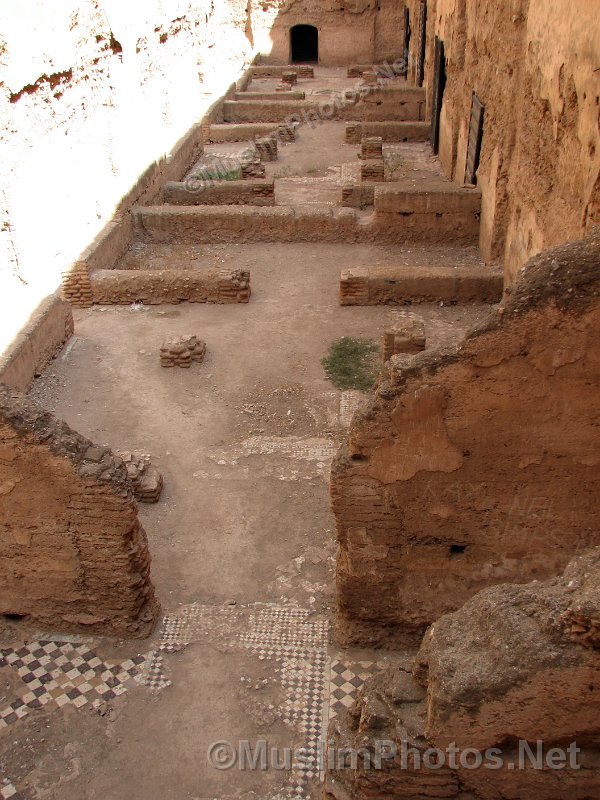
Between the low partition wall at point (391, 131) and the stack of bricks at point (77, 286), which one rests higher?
the low partition wall at point (391, 131)

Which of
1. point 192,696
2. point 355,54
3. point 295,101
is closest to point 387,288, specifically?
point 192,696

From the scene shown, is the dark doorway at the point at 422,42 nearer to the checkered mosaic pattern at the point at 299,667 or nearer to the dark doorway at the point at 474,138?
the dark doorway at the point at 474,138

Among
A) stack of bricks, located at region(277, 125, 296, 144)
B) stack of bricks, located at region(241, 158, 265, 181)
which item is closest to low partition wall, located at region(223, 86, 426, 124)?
stack of bricks, located at region(277, 125, 296, 144)

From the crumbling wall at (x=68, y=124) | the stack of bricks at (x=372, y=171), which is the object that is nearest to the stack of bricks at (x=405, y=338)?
the crumbling wall at (x=68, y=124)

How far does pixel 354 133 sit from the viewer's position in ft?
49.2

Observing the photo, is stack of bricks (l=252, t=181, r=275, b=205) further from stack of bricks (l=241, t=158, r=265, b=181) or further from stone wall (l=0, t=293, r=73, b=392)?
stone wall (l=0, t=293, r=73, b=392)

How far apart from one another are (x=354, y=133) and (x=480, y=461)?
12797 mm

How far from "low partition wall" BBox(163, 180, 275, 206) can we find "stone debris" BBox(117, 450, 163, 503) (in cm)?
667

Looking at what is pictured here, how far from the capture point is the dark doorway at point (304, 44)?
25.0 meters

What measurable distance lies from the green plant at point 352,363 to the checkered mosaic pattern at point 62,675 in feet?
11.9

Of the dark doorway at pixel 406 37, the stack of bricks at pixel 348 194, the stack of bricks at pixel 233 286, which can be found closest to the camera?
the stack of bricks at pixel 233 286

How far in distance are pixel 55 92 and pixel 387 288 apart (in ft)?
17.0

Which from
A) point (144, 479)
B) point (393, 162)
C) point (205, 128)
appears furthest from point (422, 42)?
point (144, 479)

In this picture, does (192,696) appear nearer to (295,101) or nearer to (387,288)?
(387,288)
